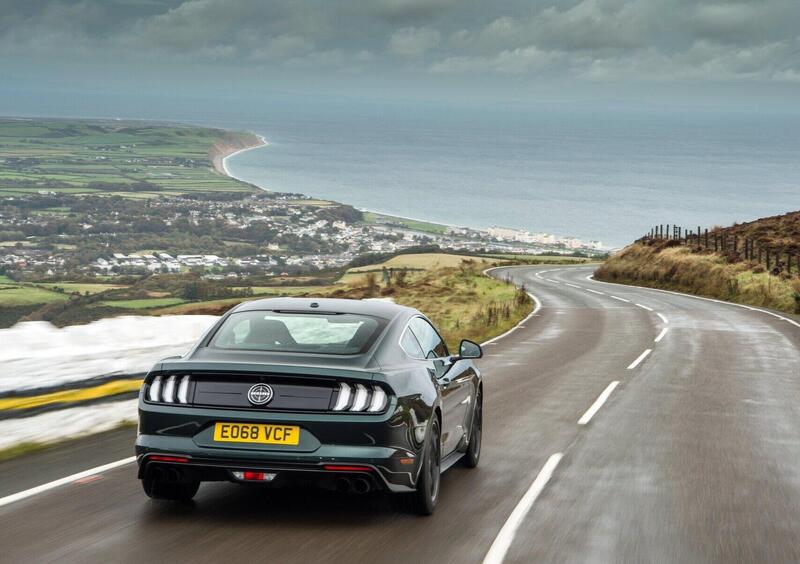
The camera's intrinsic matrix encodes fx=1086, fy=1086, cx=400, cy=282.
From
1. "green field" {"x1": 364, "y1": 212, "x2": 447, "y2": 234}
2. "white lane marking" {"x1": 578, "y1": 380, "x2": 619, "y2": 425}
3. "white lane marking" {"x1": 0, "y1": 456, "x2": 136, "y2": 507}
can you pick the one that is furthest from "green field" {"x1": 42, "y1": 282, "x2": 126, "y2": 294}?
"green field" {"x1": 364, "y1": 212, "x2": 447, "y2": 234}

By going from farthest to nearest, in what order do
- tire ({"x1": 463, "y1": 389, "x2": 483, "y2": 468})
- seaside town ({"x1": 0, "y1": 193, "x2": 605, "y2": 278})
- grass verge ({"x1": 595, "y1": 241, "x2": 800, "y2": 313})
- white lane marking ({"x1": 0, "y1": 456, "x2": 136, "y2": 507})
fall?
seaside town ({"x1": 0, "y1": 193, "x2": 605, "y2": 278}), grass verge ({"x1": 595, "y1": 241, "x2": 800, "y2": 313}), tire ({"x1": 463, "y1": 389, "x2": 483, "y2": 468}), white lane marking ({"x1": 0, "y1": 456, "x2": 136, "y2": 507})

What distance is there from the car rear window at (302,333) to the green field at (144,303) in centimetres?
3286

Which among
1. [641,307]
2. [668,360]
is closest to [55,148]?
[641,307]

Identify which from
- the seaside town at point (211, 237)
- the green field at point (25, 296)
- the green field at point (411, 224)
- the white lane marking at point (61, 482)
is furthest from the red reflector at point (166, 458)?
the green field at point (411, 224)

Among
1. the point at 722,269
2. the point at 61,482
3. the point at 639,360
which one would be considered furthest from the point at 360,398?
the point at 722,269

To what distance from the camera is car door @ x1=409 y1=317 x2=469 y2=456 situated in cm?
767

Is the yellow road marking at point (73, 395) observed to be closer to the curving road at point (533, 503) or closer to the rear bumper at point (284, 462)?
the curving road at point (533, 503)

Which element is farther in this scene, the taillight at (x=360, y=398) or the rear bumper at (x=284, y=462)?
the taillight at (x=360, y=398)

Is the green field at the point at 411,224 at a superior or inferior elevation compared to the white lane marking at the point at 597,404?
superior

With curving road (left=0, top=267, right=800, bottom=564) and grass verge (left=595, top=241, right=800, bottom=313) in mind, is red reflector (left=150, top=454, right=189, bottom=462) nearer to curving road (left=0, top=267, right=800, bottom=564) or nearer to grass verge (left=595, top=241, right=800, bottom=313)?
curving road (left=0, top=267, right=800, bottom=564)

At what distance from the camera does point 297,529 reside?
6.41 m

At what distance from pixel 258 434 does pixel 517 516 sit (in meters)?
1.82

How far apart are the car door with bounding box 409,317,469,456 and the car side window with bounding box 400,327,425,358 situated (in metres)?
0.08

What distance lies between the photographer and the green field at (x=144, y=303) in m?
Answer: 40.2
